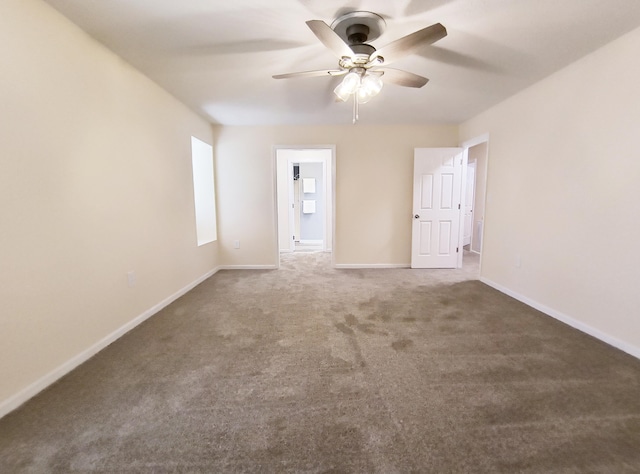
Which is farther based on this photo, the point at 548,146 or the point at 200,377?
the point at 548,146

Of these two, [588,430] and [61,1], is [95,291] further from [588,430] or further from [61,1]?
[588,430]

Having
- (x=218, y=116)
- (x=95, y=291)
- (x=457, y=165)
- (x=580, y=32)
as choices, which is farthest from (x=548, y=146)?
(x=95, y=291)

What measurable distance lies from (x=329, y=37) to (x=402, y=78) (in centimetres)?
79

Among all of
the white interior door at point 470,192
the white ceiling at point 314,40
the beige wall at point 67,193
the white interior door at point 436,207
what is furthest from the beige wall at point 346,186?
the white interior door at point 470,192

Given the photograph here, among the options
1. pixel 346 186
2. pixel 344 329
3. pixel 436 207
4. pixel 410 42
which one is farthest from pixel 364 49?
pixel 436 207

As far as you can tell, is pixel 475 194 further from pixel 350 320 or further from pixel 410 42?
pixel 410 42

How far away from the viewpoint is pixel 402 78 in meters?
2.12

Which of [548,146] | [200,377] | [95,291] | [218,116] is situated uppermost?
[218,116]

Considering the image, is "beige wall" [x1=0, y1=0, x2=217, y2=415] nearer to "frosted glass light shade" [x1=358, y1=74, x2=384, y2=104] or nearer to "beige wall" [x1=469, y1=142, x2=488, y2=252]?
"frosted glass light shade" [x1=358, y1=74, x2=384, y2=104]

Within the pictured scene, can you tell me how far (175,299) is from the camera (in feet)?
10.2

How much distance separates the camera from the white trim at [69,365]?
145cm

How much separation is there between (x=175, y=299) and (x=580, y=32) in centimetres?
436

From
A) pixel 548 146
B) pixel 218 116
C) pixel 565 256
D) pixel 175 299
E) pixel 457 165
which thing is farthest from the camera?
pixel 457 165

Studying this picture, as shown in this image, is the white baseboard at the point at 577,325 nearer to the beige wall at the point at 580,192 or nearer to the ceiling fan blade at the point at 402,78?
the beige wall at the point at 580,192
